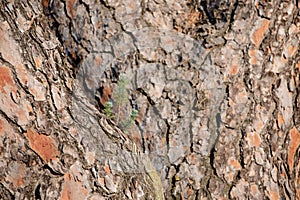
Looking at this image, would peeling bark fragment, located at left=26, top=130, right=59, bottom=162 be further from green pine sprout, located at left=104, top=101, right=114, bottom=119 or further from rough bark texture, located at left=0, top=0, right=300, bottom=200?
green pine sprout, located at left=104, top=101, right=114, bottom=119

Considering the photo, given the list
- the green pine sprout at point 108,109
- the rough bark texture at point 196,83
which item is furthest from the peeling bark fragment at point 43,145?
the green pine sprout at point 108,109

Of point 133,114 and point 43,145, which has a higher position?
point 133,114

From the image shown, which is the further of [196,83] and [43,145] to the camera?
[196,83]

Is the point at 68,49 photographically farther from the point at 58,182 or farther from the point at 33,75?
the point at 58,182

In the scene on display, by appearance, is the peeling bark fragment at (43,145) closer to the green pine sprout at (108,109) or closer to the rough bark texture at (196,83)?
the rough bark texture at (196,83)

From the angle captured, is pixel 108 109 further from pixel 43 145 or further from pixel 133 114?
pixel 43 145

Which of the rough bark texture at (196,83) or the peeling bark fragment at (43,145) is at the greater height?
the rough bark texture at (196,83)

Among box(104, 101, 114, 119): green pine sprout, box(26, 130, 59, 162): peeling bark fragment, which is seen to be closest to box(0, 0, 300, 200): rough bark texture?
box(104, 101, 114, 119): green pine sprout

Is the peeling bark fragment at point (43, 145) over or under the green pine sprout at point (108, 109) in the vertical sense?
under

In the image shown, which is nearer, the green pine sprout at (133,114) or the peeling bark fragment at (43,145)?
the peeling bark fragment at (43,145)

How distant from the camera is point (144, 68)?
1.67 m

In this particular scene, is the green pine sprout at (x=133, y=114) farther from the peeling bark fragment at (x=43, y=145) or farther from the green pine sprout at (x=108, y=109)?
the peeling bark fragment at (x=43, y=145)

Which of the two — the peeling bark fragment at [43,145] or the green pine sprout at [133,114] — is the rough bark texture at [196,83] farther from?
the peeling bark fragment at [43,145]

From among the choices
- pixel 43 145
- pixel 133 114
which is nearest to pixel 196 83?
pixel 133 114
